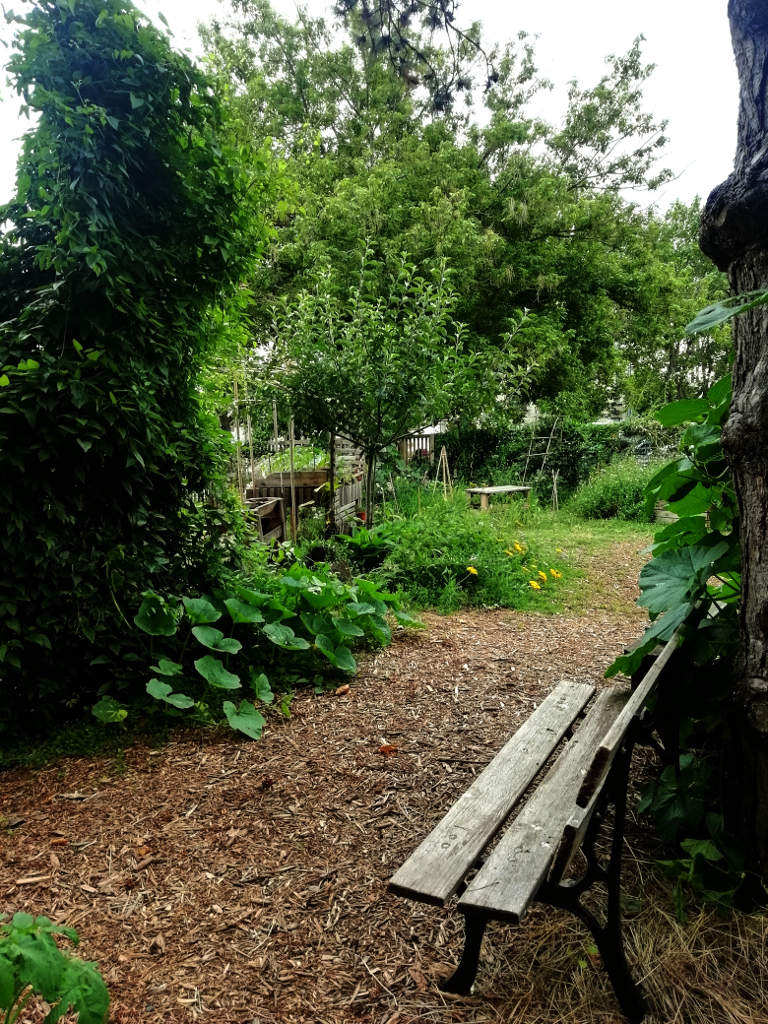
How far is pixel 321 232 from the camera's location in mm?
13578

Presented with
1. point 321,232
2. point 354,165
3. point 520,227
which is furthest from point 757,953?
point 354,165

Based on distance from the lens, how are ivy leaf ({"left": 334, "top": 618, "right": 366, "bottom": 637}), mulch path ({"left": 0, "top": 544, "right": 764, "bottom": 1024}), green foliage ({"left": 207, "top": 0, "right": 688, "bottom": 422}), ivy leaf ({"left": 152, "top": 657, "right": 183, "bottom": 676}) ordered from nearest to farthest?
mulch path ({"left": 0, "top": 544, "right": 764, "bottom": 1024})
ivy leaf ({"left": 152, "top": 657, "right": 183, "bottom": 676})
ivy leaf ({"left": 334, "top": 618, "right": 366, "bottom": 637})
green foliage ({"left": 207, "top": 0, "right": 688, "bottom": 422})

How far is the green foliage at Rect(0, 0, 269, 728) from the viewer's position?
2.86m

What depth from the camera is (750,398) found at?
5.77 ft

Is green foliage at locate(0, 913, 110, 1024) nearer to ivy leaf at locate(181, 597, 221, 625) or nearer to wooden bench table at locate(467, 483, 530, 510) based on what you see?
ivy leaf at locate(181, 597, 221, 625)

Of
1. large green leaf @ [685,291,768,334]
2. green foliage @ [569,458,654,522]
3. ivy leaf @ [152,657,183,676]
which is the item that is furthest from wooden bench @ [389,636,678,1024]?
green foliage @ [569,458,654,522]

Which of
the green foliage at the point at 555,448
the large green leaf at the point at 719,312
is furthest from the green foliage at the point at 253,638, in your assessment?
the green foliage at the point at 555,448

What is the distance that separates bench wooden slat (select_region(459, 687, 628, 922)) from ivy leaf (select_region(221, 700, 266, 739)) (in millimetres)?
1622

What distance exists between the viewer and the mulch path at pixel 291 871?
1.74 meters

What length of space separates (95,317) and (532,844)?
9.35ft

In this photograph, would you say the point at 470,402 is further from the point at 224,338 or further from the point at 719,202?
the point at 719,202

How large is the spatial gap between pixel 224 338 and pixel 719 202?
280 cm

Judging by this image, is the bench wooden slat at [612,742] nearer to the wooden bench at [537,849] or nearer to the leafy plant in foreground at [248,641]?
the wooden bench at [537,849]

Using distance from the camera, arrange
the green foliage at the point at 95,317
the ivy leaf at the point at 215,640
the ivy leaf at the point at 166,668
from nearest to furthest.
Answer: the green foliage at the point at 95,317 < the ivy leaf at the point at 166,668 < the ivy leaf at the point at 215,640
